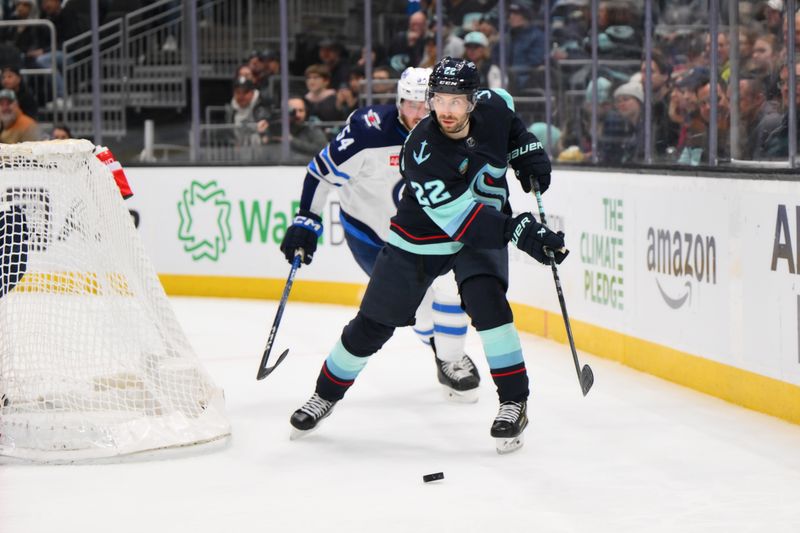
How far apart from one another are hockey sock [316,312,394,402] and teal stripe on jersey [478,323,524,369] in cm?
32

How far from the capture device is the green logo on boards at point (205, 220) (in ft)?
24.1

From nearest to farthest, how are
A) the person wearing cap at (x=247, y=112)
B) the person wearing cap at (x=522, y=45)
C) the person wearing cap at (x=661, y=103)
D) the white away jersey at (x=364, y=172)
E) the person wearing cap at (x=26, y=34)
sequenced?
1. the white away jersey at (x=364, y=172)
2. the person wearing cap at (x=661, y=103)
3. the person wearing cap at (x=522, y=45)
4. the person wearing cap at (x=247, y=112)
5. the person wearing cap at (x=26, y=34)

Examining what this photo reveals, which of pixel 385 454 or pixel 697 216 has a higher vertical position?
pixel 697 216

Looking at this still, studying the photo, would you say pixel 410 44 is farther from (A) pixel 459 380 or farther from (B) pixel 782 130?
(A) pixel 459 380

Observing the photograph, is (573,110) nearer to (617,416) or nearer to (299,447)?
(617,416)

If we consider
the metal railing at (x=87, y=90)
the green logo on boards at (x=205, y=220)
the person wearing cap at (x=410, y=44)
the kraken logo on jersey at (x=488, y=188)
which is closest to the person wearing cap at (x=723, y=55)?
the kraken logo on jersey at (x=488, y=188)

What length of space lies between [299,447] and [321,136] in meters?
4.04

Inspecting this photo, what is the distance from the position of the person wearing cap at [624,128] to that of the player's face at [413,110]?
1743mm

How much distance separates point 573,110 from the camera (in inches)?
249

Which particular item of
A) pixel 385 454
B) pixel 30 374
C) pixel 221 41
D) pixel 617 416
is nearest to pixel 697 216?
pixel 617 416

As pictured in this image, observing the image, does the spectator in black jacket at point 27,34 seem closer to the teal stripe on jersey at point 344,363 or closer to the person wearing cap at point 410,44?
the person wearing cap at point 410,44

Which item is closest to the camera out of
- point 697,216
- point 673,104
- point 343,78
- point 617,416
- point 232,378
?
point 617,416

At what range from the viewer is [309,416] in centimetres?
A: 382

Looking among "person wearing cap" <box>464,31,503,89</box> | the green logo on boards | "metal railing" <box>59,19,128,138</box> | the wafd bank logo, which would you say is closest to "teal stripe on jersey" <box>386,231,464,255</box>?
the wafd bank logo
